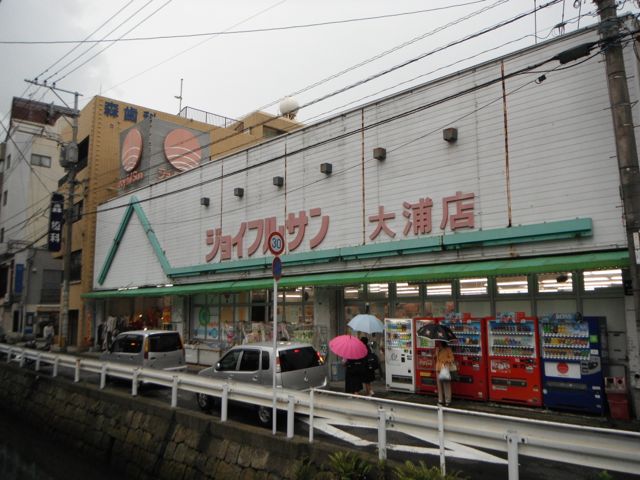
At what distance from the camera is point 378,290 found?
48.9 feet

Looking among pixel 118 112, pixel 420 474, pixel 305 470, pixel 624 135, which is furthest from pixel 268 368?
pixel 118 112

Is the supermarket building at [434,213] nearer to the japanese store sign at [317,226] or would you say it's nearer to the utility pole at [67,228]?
the japanese store sign at [317,226]

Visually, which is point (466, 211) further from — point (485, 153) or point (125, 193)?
point (125, 193)

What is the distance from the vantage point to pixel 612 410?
942 cm

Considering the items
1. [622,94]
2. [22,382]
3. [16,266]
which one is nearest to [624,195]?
[622,94]

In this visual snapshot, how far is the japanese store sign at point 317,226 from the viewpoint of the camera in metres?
12.5

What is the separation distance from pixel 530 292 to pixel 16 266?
137 feet

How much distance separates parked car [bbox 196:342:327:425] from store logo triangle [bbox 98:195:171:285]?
38.8 feet

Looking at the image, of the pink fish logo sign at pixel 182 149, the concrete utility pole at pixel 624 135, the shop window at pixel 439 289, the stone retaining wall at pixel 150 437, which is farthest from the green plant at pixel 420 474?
the pink fish logo sign at pixel 182 149

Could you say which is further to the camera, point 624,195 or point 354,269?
point 354,269

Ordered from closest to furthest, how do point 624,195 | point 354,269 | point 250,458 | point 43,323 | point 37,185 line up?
point 250,458 < point 624,195 < point 354,269 < point 43,323 < point 37,185

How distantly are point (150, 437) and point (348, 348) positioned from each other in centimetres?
466

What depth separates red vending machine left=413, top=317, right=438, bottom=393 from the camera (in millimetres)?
12086

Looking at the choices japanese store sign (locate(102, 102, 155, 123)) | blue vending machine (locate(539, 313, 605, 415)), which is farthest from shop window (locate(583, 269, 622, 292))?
japanese store sign (locate(102, 102, 155, 123))
